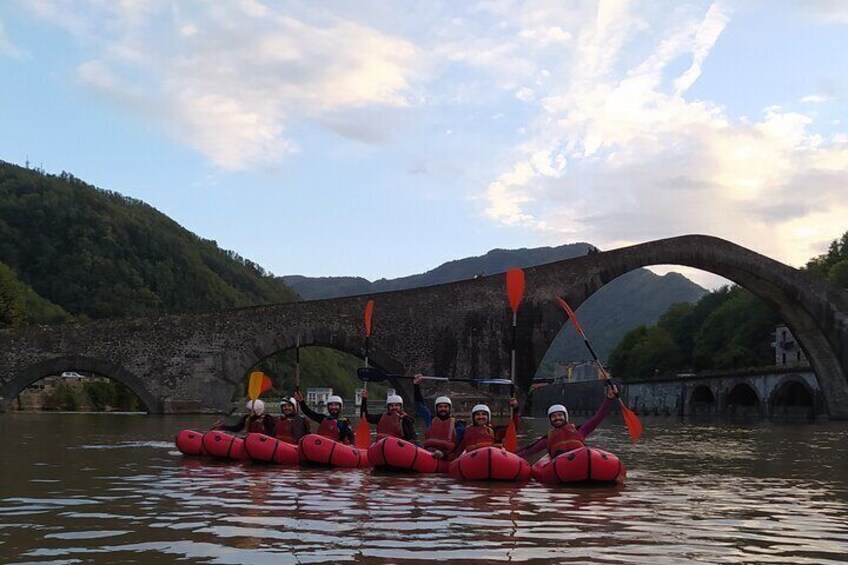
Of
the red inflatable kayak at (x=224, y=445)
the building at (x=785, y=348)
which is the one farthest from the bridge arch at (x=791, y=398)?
the red inflatable kayak at (x=224, y=445)

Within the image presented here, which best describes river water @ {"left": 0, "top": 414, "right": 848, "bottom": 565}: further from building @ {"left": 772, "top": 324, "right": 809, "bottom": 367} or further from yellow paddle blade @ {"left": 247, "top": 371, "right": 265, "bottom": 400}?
building @ {"left": 772, "top": 324, "right": 809, "bottom": 367}

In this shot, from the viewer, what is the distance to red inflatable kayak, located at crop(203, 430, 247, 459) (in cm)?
1656

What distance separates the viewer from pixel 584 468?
12234mm

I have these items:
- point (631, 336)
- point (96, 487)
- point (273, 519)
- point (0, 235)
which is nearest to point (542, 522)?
point (273, 519)

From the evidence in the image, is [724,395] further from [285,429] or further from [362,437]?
[285,429]

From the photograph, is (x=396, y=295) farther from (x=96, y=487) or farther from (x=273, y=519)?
(x=273, y=519)

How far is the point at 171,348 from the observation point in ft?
128

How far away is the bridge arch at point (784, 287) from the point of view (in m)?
47.2

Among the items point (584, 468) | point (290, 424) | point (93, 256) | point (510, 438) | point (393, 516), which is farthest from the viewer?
point (93, 256)

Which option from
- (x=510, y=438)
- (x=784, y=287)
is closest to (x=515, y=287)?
(x=510, y=438)

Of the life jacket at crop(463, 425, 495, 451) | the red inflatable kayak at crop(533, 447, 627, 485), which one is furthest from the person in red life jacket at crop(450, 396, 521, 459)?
the red inflatable kayak at crop(533, 447, 627, 485)

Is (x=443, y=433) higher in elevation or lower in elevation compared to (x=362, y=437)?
higher

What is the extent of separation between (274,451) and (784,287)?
40396 mm

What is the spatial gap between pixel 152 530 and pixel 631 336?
110m
